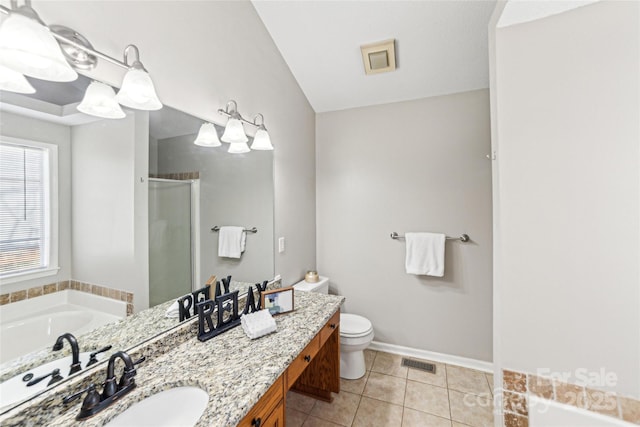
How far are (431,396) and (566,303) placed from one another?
120cm

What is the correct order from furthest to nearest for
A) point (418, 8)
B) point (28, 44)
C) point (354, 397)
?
point (354, 397) < point (418, 8) < point (28, 44)

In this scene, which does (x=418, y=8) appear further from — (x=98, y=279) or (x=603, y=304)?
(x=98, y=279)

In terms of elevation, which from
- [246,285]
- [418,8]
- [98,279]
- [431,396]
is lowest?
[431,396]

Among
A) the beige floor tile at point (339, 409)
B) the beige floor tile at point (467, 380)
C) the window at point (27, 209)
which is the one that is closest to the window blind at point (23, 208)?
the window at point (27, 209)

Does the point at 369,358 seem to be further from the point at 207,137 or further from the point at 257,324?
the point at 207,137

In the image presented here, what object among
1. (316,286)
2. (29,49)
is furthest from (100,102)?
(316,286)

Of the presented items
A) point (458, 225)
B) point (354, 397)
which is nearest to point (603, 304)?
point (458, 225)

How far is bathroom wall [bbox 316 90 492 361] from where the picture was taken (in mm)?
2191

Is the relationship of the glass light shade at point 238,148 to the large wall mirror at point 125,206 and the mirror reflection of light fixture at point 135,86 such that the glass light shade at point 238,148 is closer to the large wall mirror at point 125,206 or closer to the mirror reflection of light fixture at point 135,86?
the large wall mirror at point 125,206

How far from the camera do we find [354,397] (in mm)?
1897

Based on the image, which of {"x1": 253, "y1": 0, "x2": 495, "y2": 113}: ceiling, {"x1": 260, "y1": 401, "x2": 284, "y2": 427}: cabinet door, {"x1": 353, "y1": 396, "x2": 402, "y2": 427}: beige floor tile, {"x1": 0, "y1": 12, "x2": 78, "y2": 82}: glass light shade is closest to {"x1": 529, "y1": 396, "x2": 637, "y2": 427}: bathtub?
{"x1": 353, "y1": 396, "x2": 402, "y2": 427}: beige floor tile

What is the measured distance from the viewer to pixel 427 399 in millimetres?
1879

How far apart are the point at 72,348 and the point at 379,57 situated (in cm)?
235

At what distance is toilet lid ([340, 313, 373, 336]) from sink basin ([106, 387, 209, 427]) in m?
1.26
